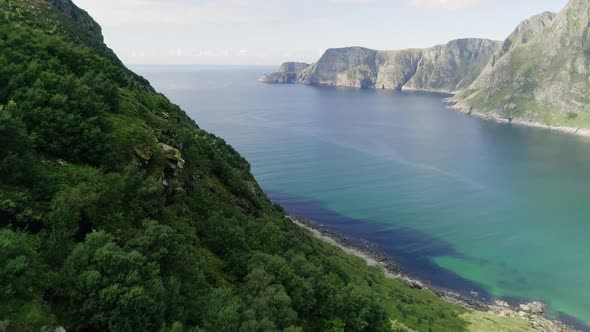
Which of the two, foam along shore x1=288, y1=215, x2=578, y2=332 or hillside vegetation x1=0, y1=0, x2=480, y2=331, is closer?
hillside vegetation x1=0, y1=0, x2=480, y2=331

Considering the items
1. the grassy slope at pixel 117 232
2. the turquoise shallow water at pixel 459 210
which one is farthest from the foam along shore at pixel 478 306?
the grassy slope at pixel 117 232

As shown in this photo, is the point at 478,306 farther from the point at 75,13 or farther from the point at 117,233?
the point at 75,13

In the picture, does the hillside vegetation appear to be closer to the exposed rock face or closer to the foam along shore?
the foam along shore

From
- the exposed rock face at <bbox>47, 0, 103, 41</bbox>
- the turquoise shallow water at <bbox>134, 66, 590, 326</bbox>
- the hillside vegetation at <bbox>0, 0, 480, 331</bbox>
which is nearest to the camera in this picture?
the hillside vegetation at <bbox>0, 0, 480, 331</bbox>

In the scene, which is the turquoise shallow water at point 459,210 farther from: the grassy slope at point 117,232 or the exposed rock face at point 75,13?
the exposed rock face at point 75,13

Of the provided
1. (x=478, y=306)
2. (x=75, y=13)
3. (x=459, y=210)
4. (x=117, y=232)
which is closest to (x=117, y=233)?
(x=117, y=232)

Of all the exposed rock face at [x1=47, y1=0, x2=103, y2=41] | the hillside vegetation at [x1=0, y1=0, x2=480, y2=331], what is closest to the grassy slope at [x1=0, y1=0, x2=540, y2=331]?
the hillside vegetation at [x1=0, y1=0, x2=480, y2=331]
